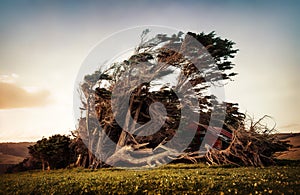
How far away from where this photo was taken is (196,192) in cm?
877

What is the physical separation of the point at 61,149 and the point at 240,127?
17.2 meters

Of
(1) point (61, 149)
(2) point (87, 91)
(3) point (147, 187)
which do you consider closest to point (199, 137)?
(2) point (87, 91)

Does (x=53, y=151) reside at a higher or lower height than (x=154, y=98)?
lower

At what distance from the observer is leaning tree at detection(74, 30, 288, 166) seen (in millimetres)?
24828

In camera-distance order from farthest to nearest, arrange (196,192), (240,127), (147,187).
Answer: (240,127), (147,187), (196,192)

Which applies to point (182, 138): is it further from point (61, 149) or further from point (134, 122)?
point (61, 149)

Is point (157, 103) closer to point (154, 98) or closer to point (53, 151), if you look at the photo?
point (154, 98)

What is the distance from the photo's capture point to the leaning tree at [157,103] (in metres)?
24.8

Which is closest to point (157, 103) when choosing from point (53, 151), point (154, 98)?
point (154, 98)

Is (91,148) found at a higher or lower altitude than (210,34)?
lower

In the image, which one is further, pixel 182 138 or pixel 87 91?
pixel 87 91

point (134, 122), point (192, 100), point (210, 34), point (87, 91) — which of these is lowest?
point (134, 122)

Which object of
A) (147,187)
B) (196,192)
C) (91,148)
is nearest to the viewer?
(196,192)

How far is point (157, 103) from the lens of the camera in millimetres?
25578
